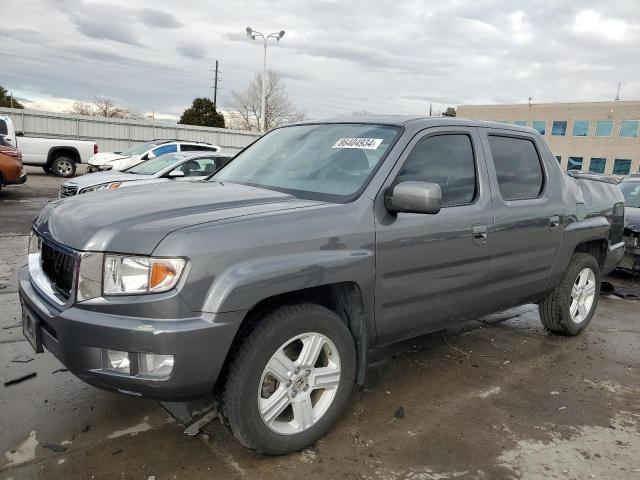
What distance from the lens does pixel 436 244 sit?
130 inches

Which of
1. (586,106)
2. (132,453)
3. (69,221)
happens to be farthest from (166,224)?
(586,106)

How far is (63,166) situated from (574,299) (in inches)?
733

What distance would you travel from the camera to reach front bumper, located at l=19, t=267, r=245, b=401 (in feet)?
7.59

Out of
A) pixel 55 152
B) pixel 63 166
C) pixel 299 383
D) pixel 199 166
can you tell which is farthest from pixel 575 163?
pixel 299 383

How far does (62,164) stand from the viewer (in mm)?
19109

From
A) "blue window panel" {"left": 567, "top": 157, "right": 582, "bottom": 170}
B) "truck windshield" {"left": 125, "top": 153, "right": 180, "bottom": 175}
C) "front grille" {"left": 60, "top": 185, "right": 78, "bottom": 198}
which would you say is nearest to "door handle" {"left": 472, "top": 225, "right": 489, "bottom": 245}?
"truck windshield" {"left": 125, "top": 153, "right": 180, "bottom": 175}

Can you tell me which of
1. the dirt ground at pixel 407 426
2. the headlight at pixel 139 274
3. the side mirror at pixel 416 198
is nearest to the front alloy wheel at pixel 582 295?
the dirt ground at pixel 407 426

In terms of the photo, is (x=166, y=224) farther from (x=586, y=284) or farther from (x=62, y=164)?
(x=62, y=164)

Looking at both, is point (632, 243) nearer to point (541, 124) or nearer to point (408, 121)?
point (408, 121)

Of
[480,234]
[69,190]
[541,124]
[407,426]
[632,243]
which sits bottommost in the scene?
[407,426]

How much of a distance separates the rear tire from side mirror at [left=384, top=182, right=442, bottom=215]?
2416 mm

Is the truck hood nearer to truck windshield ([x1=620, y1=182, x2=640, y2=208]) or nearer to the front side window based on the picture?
truck windshield ([x1=620, y1=182, x2=640, y2=208])

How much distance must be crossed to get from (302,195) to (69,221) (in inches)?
50.0

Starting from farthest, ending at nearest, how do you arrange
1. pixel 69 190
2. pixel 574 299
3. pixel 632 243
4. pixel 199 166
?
pixel 199 166, pixel 69 190, pixel 632 243, pixel 574 299
